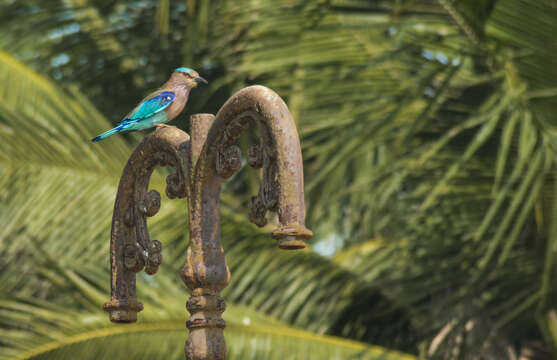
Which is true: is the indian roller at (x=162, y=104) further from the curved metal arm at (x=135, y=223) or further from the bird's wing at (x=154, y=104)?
the curved metal arm at (x=135, y=223)

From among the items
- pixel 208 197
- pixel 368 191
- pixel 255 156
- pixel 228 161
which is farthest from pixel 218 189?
pixel 368 191

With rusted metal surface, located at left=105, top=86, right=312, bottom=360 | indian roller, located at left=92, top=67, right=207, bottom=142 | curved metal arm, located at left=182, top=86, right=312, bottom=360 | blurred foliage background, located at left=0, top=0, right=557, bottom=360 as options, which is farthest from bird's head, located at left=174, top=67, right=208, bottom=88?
blurred foliage background, located at left=0, top=0, right=557, bottom=360

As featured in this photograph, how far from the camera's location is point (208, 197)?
2.86 metres

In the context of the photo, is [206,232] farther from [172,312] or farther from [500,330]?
[500,330]

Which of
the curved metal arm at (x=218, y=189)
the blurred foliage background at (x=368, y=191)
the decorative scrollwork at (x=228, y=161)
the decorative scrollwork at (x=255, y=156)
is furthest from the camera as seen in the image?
the blurred foliage background at (x=368, y=191)

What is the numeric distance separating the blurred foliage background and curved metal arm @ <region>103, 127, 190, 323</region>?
2.83 meters

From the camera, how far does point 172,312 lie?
5992mm

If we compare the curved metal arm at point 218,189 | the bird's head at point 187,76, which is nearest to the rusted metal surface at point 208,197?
the curved metal arm at point 218,189

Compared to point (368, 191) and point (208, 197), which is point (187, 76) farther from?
point (368, 191)

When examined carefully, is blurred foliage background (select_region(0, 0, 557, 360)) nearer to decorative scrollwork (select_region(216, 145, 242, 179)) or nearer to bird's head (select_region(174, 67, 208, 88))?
bird's head (select_region(174, 67, 208, 88))

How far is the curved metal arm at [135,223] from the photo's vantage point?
3.07 metres

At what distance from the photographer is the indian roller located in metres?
3.24

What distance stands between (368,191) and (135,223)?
4.06 m

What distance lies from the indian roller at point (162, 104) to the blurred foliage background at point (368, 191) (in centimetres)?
289
